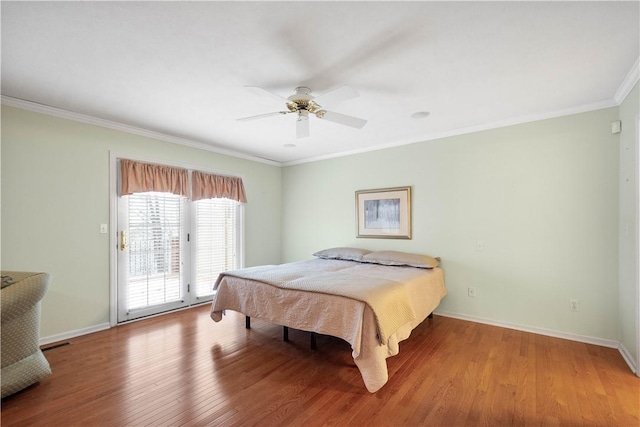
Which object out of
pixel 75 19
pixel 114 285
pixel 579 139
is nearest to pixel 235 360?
pixel 114 285

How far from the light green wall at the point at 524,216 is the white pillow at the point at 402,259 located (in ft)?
1.15

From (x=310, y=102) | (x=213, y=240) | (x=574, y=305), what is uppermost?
(x=310, y=102)

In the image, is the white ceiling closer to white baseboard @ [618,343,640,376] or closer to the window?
the window

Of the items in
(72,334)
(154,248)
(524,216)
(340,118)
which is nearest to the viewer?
(340,118)

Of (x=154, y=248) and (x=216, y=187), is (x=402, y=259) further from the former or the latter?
(x=154, y=248)

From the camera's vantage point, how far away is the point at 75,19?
1.74 meters

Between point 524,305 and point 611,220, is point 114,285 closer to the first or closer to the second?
point 524,305

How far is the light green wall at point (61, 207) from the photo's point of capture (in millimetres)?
2852

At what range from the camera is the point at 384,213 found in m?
4.45

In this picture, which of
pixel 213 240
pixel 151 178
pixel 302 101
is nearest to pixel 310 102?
pixel 302 101

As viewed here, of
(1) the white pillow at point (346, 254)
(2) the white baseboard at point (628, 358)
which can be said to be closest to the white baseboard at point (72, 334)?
(1) the white pillow at point (346, 254)

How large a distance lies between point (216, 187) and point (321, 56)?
9.92 ft

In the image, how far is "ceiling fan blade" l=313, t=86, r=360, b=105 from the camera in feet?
7.16

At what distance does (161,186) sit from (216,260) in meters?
1.41
